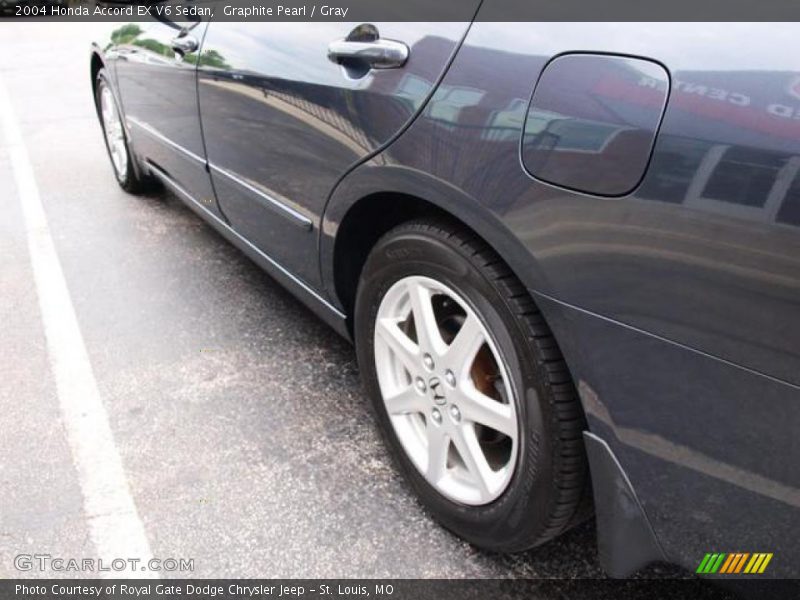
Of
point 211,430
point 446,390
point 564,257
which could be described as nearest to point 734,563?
point 564,257

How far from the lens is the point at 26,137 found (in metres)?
6.41

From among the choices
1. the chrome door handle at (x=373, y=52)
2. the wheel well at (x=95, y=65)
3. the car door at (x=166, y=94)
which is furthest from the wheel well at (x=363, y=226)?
the wheel well at (x=95, y=65)

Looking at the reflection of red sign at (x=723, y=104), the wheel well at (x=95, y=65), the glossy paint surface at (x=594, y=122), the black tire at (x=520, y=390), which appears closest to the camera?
the reflection of red sign at (x=723, y=104)

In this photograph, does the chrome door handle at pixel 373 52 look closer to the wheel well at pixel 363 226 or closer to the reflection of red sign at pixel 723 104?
the wheel well at pixel 363 226

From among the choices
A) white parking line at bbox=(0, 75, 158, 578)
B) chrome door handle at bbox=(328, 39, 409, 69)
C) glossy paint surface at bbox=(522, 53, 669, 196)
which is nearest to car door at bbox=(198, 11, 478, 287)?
chrome door handle at bbox=(328, 39, 409, 69)

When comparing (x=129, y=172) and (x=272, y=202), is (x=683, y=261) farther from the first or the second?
(x=129, y=172)

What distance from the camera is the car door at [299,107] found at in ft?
5.49

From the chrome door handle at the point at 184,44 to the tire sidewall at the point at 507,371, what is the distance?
4.36 ft

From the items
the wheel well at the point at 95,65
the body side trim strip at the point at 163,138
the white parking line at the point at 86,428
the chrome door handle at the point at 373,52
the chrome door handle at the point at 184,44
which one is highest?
the chrome door handle at the point at 373,52

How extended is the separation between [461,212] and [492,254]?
0.12 metres

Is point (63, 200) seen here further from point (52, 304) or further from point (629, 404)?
point (629, 404)

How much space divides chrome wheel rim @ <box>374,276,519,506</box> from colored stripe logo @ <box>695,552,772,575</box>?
45cm

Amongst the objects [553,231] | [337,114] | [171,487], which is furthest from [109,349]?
[553,231]

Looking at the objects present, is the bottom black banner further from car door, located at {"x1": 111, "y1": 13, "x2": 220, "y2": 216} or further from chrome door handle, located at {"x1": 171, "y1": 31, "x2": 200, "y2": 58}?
chrome door handle, located at {"x1": 171, "y1": 31, "x2": 200, "y2": 58}
